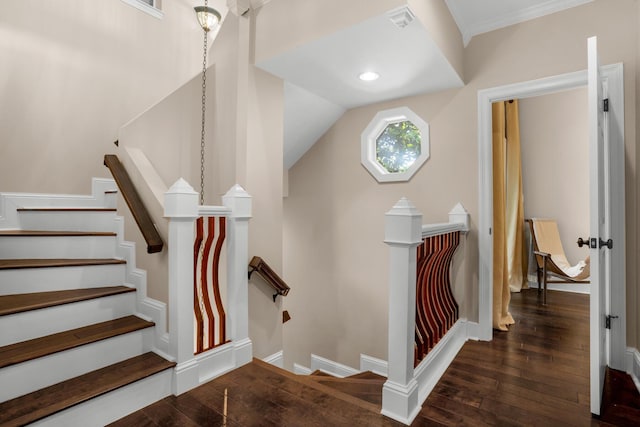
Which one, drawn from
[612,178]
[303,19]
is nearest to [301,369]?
[612,178]

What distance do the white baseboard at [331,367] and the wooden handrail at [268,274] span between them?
154 centimetres

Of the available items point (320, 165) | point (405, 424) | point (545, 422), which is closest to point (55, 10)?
point (320, 165)

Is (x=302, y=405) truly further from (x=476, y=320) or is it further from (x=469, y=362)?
(x=476, y=320)

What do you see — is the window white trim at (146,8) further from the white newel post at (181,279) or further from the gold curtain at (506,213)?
the gold curtain at (506,213)

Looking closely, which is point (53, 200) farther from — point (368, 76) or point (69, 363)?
point (368, 76)

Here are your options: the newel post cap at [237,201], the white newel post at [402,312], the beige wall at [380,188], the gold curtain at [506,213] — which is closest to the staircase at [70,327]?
the newel post cap at [237,201]

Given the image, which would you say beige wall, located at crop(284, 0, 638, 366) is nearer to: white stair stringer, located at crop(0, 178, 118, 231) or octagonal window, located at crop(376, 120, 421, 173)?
octagonal window, located at crop(376, 120, 421, 173)

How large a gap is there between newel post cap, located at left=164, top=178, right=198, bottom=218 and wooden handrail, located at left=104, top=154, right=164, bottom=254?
0.82 feet

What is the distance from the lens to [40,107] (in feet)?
9.30

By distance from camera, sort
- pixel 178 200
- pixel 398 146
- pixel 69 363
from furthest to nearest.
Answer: pixel 398 146 → pixel 178 200 → pixel 69 363

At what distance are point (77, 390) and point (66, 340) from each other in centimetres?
30

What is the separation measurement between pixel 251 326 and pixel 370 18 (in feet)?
7.40

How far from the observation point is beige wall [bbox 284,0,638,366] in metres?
2.23

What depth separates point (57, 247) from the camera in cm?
227
